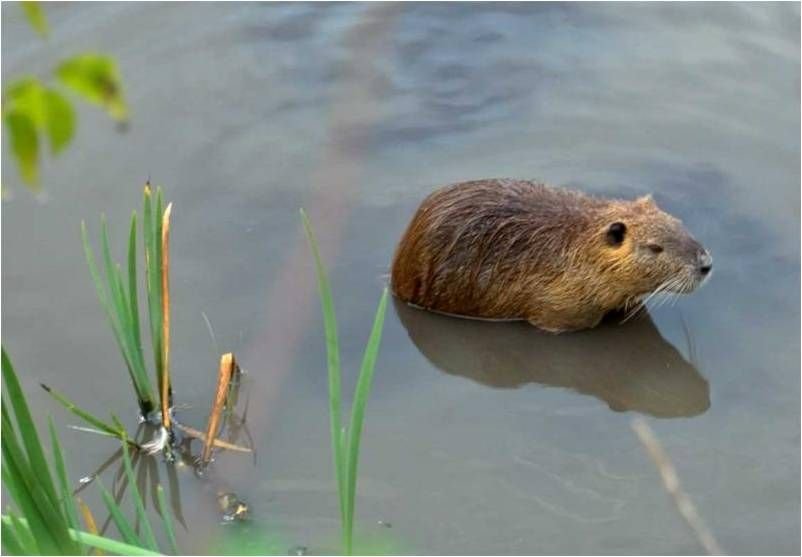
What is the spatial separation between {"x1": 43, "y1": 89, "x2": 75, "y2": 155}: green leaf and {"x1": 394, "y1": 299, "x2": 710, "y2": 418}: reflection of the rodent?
2677 millimetres

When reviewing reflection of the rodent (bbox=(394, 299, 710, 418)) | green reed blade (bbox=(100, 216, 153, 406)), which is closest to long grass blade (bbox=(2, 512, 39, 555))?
green reed blade (bbox=(100, 216, 153, 406))

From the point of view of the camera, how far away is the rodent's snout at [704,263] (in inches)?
128

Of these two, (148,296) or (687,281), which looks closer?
(148,296)

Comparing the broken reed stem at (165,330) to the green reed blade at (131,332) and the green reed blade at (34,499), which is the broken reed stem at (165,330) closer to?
the green reed blade at (131,332)

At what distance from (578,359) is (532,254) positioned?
1.08 ft

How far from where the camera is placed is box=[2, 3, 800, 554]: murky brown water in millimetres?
2838

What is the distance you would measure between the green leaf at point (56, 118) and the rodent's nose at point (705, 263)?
2.80 metres

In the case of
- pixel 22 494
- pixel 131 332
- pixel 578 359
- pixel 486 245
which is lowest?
pixel 578 359

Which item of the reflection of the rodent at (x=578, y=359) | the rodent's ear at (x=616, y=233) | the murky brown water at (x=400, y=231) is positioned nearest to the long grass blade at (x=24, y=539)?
the murky brown water at (x=400, y=231)

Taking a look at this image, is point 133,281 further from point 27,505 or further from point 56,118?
Result: point 56,118

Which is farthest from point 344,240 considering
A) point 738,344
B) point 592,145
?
point 738,344

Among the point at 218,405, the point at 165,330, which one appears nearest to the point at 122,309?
the point at 165,330

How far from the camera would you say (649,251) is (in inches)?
132

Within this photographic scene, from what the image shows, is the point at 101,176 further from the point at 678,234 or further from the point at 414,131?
the point at 678,234
